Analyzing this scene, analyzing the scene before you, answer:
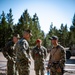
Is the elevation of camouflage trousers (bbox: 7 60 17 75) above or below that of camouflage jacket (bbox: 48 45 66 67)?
below

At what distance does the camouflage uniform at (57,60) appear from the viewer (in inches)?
254

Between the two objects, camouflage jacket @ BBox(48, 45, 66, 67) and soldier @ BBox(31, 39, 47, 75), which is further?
soldier @ BBox(31, 39, 47, 75)

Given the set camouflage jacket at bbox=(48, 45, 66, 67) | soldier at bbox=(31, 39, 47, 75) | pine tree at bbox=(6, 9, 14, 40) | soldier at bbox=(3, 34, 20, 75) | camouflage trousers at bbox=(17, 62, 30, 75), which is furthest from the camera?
pine tree at bbox=(6, 9, 14, 40)

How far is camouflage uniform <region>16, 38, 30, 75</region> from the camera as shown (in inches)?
237

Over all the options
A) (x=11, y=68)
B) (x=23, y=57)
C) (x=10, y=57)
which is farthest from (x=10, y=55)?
(x=23, y=57)

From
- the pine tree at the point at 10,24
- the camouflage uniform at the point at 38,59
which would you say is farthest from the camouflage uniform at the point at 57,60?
the pine tree at the point at 10,24

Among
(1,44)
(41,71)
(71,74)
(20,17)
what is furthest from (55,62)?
(1,44)

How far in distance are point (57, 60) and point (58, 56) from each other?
131mm

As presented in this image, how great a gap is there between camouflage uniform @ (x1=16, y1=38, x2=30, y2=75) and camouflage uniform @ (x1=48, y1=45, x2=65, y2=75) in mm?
912

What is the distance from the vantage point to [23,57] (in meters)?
6.03

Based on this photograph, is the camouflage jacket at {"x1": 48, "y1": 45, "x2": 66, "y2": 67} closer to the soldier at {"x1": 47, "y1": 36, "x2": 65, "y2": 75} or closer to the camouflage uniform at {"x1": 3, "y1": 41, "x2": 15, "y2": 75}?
the soldier at {"x1": 47, "y1": 36, "x2": 65, "y2": 75}

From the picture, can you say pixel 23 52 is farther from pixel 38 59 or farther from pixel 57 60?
pixel 38 59

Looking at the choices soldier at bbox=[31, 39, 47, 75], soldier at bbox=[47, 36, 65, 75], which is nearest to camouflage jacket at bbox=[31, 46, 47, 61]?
soldier at bbox=[31, 39, 47, 75]

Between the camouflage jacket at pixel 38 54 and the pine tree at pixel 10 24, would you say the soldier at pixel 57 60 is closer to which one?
the camouflage jacket at pixel 38 54
